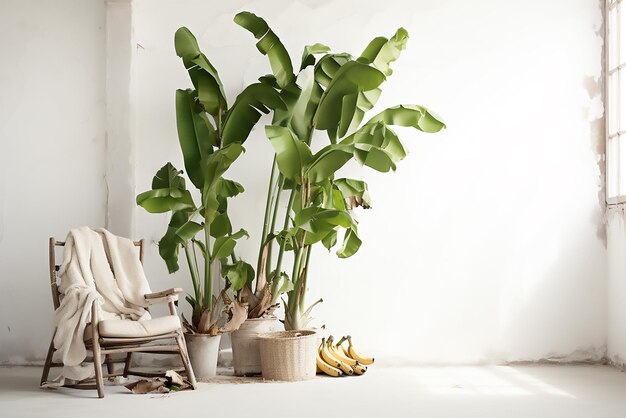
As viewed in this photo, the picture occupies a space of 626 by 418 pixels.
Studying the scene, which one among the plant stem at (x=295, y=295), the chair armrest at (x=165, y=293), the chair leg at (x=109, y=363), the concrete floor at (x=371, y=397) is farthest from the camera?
the plant stem at (x=295, y=295)

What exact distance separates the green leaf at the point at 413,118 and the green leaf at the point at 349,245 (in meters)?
0.68

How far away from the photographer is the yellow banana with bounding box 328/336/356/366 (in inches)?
192

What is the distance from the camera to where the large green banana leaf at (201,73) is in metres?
4.77

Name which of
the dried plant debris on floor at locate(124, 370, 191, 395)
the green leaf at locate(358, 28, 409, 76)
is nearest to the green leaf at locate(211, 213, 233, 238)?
the dried plant debris on floor at locate(124, 370, 191, 395)

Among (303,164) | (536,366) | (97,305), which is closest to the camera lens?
(97,305)

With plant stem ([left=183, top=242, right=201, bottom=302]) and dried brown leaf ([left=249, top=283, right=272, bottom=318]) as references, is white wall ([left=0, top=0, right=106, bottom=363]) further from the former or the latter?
dried brown leaf ([left=249, top=283, right=272, bottom=318])

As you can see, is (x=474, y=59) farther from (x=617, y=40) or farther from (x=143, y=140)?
(x=143, y=140)

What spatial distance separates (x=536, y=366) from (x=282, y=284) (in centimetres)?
172

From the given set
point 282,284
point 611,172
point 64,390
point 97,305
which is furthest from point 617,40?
point 64,390

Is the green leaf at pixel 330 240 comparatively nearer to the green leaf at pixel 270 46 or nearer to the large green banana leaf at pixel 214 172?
the large green banana leaf at pixel 214 172

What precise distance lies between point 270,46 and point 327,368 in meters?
1.91

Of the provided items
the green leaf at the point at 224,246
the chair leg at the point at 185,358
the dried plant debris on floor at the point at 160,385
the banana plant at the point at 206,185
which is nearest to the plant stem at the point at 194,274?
the banana plant at the point at 206,185

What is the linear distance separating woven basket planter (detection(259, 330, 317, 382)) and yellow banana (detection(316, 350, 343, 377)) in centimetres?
13

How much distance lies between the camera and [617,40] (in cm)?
529
